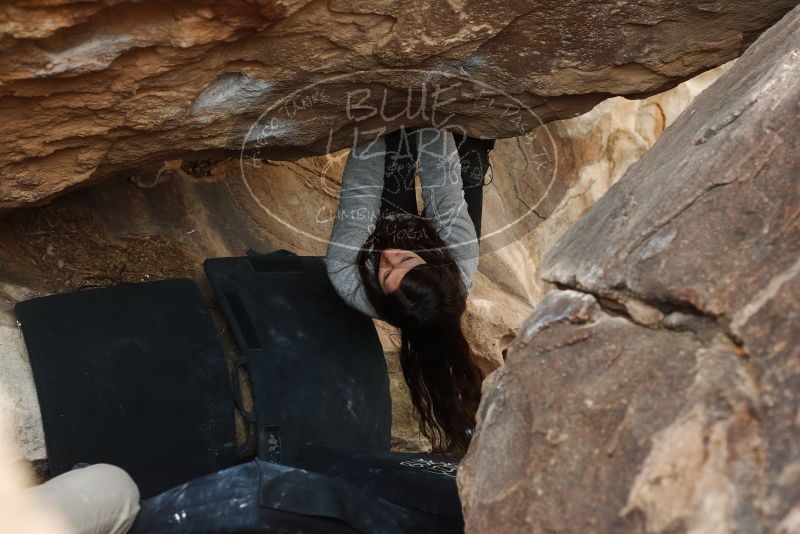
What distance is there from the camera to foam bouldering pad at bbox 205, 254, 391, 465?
223 cm

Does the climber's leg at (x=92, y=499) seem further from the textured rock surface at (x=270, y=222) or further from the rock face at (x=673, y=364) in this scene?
the rock face at (x=673, y=364)

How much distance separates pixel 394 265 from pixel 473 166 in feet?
1.53

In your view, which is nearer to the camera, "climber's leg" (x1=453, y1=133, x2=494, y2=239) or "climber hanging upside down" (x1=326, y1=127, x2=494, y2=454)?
"climber hanging upside down" (x1=326, y1=127, x2=494, y2=454)

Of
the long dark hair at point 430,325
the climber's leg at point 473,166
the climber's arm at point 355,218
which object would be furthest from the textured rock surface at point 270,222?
the climber's leg at point 473,166

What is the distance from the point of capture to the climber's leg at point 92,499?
1.54m

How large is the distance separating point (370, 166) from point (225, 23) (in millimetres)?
792

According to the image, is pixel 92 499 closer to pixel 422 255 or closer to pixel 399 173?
pixel 422 255

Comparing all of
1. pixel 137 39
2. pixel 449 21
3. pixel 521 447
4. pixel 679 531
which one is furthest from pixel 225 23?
pixel 679 531

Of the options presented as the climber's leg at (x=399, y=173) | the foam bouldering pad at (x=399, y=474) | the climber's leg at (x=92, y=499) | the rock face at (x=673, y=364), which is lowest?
the foam bouldering pad at (x=399, y=474)

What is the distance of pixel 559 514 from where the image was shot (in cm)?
120

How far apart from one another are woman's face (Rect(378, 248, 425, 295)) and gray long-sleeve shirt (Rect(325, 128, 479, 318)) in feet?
0.31

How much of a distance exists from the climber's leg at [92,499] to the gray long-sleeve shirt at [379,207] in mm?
848

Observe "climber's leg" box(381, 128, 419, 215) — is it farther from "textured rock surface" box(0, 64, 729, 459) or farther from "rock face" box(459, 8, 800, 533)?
"rock face" box(459, 8, 800, 533)

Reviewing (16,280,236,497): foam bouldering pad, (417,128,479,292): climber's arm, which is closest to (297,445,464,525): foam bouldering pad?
(16,280,236,497): foam bouldering pad
